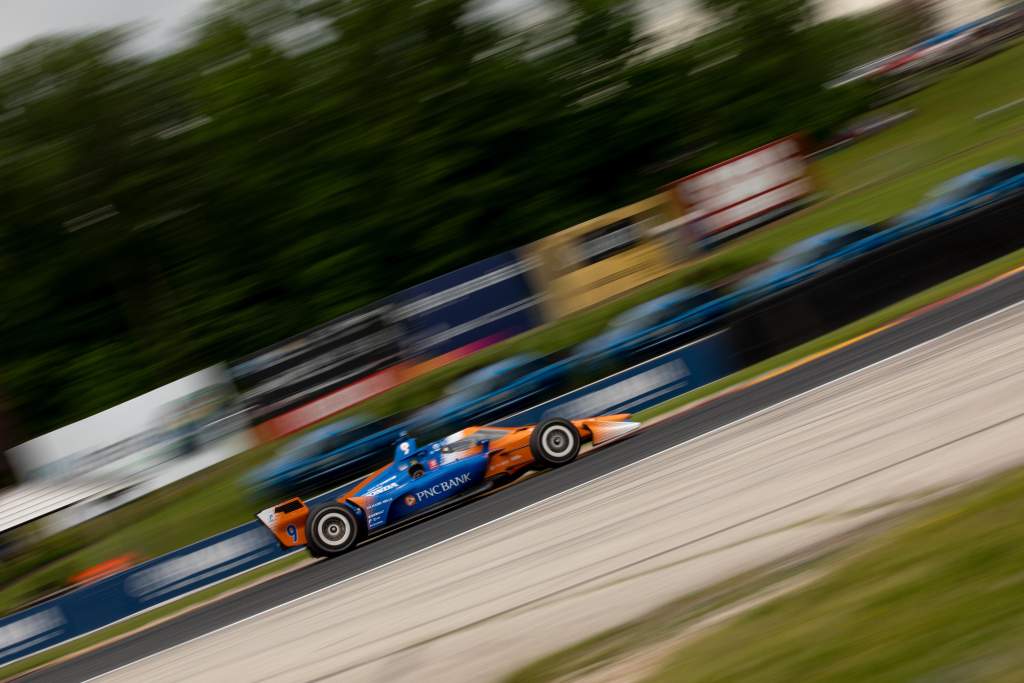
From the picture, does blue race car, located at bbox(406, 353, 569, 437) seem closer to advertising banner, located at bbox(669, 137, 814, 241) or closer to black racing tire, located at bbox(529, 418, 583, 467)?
black racing tire, located at bbox(529, 418, 583, 467)

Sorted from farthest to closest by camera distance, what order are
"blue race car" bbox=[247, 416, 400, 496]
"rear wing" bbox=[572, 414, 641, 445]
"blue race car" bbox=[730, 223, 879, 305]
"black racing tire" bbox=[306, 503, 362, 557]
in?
"blue race car" bbox=[247, 416, 400, 496]
"blue race car" bbox=[730, 223, 879, 305]
"rear wing" bbox=[572, 414, 641, 445]
"black racing tire" bbox=[306, 503, 362, 557]

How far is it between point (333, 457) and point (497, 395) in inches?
102

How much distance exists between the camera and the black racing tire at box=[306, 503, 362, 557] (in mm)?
11820

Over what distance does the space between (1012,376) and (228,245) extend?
27092 millimetres

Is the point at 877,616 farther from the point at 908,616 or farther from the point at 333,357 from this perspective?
the point at 333,357

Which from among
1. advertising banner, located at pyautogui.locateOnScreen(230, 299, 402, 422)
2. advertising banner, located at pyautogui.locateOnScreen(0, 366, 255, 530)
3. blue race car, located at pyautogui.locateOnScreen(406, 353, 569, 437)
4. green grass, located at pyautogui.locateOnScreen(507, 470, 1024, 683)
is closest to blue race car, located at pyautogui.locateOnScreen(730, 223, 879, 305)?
blue race car, located at pyautogui.locateOnScreen(406, 353, 569, 437)

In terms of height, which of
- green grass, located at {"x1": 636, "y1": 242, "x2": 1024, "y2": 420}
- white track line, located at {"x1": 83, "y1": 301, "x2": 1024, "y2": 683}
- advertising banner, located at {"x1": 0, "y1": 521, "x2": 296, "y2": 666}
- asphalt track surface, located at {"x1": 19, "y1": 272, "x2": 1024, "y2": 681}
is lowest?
white track line, located at {"x1": 83, "y1": 301, "x2": 1024, "y2": 683}

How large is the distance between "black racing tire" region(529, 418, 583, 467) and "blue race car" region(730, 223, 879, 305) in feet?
18.1

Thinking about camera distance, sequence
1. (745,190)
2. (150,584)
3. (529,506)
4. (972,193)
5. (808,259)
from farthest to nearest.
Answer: (745,190) → (808,259) → (972,193) → (150,584) → (529,506)

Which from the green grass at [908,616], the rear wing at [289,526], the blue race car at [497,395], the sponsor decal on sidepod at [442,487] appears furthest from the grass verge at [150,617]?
the green grass at [908,616]

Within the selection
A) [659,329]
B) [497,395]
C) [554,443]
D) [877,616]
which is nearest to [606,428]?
[554,443]

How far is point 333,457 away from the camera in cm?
1697

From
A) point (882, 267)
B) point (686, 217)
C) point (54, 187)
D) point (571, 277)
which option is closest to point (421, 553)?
point (882, 267)

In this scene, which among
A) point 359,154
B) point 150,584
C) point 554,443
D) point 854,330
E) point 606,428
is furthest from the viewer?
point 359,154
